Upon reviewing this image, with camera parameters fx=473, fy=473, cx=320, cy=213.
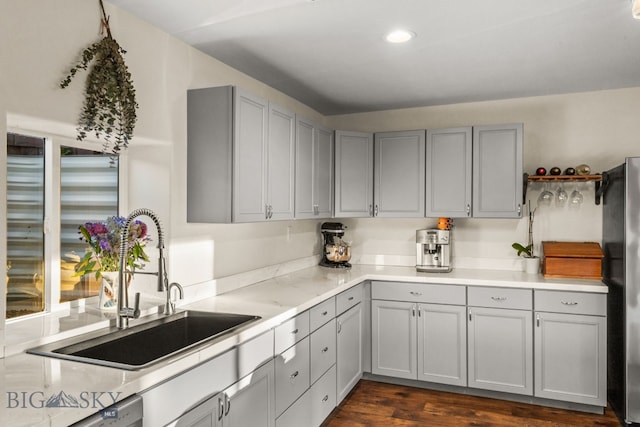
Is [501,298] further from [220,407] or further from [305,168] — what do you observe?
[220,407]

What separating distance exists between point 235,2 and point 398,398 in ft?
9.63

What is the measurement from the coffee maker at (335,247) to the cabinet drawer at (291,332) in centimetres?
151

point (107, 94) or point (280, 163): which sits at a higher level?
point (107, 94)

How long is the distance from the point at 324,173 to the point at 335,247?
0.74 metres

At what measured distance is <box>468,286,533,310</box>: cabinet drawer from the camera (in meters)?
3.46

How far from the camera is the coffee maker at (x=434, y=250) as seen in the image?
398 cm

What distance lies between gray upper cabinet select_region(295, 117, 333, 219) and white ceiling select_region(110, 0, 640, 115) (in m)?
0.37

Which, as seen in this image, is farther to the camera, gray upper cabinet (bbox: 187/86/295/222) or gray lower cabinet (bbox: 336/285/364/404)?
gray lower cabinet (bbox: 336/285/364/404)

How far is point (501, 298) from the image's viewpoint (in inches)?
139

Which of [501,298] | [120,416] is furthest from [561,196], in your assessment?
[120,416]

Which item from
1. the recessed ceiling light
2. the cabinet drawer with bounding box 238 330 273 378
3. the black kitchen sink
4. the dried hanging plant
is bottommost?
the cabinet drawer with bounding box 238 330 273 378

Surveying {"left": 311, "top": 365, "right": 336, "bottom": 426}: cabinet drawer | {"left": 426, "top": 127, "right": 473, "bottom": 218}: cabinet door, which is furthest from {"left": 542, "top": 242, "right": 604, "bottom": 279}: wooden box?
{"left": 311, "top": 365, "right": 336, "bottom": 426}: cabinet drawer

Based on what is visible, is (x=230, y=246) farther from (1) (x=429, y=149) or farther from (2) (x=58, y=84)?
(1) (x=429, y=149)

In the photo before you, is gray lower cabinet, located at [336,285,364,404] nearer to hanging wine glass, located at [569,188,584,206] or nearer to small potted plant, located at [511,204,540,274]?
small potted plant, located at [511,204,540,274]
